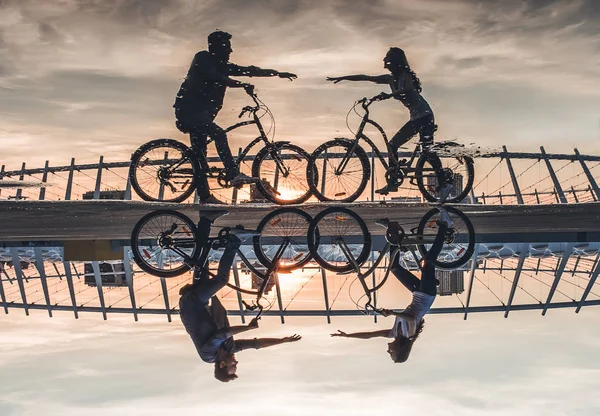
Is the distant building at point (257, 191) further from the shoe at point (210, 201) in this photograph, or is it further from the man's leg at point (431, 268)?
the man's leg at point (431, 268)

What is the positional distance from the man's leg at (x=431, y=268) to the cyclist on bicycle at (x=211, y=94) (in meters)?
3.23

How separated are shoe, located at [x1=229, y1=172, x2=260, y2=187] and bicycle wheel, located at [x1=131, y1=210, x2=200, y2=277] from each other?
1.65m

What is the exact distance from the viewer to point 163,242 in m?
11.4

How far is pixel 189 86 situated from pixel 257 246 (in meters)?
2.66

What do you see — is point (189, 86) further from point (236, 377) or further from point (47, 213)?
point (47, 213)

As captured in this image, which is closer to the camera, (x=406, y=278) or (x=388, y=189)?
(x=406, y=278)

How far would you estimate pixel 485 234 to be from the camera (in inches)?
643

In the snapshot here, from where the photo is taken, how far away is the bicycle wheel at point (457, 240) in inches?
471

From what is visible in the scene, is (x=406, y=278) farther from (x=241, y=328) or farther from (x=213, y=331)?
(x=213, y=331)

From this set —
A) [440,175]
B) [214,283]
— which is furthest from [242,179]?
[214,283]

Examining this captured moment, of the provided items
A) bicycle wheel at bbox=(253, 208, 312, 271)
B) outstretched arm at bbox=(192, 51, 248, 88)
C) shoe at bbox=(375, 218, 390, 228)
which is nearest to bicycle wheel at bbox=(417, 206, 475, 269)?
shoe at bbox=(375, 218, 390, 228)

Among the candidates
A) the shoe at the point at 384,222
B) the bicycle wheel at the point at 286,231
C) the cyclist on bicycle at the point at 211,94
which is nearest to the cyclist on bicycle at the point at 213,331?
the bicycle wheel at the point at 286,231

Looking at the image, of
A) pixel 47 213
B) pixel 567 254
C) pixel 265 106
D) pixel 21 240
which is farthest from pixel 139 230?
pixel 567 254

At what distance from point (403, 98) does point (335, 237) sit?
10.5 feet
